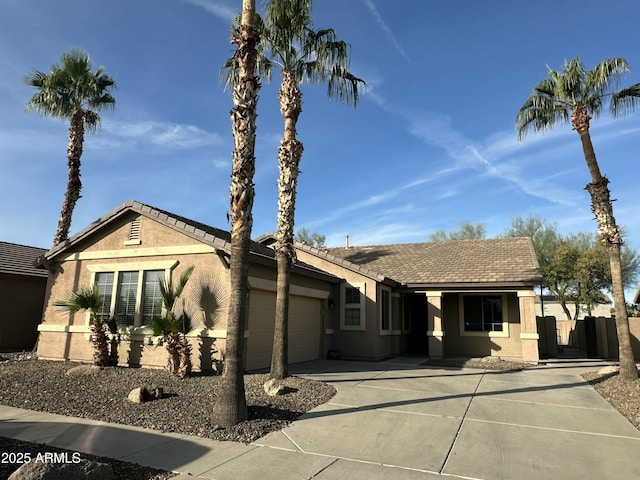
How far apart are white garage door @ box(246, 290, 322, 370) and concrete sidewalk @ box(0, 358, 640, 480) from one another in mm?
3470

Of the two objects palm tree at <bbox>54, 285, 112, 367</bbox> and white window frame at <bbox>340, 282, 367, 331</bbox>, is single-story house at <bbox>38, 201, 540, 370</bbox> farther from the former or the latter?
palm tree at <bbox>54, 285, 112, 367</bbox>

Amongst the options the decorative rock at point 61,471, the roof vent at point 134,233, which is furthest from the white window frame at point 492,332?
the decorative rock at point 61,471

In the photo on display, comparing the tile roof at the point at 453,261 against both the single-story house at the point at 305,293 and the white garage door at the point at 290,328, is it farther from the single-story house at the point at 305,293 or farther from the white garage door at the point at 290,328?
the white garage door at the point at 290,328

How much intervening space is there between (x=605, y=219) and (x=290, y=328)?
1025 cm

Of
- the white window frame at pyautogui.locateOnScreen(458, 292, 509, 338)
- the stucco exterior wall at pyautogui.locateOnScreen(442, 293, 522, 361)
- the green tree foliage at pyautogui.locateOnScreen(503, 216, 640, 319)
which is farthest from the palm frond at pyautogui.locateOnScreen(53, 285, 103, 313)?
the green tree foliage at pyautogui.locateOnScreen(503, 216, 640, 319)

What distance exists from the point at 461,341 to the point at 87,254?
577 inches

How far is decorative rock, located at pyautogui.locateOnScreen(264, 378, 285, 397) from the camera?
29.0 ft

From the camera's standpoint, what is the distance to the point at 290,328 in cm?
1388

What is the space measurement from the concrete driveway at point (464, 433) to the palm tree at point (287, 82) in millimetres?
2435

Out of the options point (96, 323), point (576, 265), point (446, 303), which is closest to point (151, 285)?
point (96, 323)

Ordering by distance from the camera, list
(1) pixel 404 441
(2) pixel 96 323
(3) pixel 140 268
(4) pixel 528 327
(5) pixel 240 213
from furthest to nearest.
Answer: (4) pixel 528 327 < (3) pixel 140 268 < (2) pixel 96 323 < (5) pixel 240 213 < (1) pixel 404 441

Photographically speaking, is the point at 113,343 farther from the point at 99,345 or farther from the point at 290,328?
the point at 290,328

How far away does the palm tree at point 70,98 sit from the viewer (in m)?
16.6

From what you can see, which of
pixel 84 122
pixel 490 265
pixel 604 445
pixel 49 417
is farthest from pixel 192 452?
pixel 84 122
